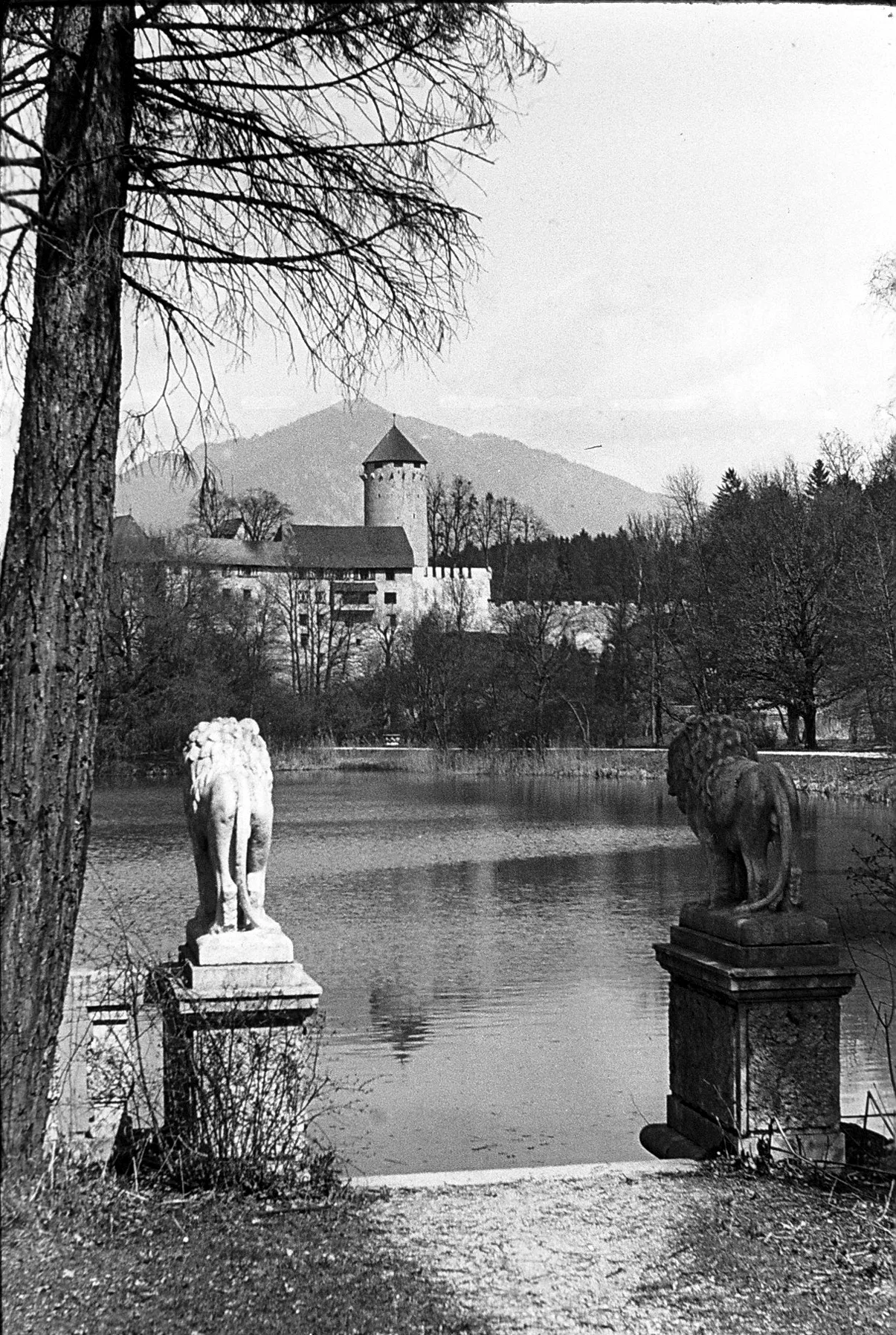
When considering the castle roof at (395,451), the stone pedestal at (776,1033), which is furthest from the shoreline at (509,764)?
the castle roof at (395,451)

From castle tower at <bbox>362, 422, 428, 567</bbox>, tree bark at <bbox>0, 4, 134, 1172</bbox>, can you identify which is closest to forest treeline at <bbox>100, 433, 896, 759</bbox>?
tree bark at <bbox>0, 4, 134, 1172</bbox>

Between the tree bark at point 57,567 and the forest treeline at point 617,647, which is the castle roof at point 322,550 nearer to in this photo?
the forest treeline at point 617,647

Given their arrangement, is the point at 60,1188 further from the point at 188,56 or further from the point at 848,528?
the point at 848,528

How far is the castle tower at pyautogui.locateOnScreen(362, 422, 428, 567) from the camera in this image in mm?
97812

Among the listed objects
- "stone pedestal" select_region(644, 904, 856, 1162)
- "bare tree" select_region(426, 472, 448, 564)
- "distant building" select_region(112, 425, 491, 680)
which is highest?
"bare tree" select_region(426, 472, 448, 564)

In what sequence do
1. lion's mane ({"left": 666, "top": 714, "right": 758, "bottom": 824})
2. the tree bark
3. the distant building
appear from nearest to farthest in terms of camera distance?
the tree bark < lion's mane ({"left": 666, "top": 714, "right": 758, "bottom": 824}) < the distant building

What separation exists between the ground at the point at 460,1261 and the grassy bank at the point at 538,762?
2972 cm

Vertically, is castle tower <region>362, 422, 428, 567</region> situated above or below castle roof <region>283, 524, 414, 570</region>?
above

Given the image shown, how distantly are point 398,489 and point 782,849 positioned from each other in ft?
308

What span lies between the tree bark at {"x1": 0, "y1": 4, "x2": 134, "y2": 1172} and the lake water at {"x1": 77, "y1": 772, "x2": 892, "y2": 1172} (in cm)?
129

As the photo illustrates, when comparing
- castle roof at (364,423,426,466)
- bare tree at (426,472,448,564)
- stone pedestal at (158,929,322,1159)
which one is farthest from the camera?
castle roof at (364,423,426,466)

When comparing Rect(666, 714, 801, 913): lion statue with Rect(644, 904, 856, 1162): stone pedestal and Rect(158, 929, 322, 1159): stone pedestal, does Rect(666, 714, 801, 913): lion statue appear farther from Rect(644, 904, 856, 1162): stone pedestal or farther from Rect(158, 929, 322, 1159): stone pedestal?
Rect(158, 929, 322, 1159): stone pedestal

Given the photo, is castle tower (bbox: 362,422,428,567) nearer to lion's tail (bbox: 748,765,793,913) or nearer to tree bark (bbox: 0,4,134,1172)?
lion's tail (bbox: 748,765,793,913)

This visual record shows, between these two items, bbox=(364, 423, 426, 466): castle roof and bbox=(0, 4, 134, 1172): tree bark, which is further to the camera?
bbox=(364, 423, 426, 466): castle roof
